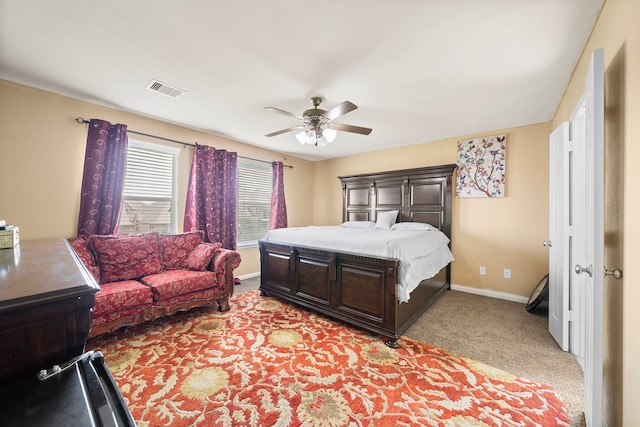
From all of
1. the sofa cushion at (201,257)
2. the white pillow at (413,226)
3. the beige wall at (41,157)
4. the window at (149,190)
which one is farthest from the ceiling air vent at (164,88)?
the white pillow at (413,226)

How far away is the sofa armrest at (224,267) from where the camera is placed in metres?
3.10

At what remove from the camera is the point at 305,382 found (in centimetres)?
187

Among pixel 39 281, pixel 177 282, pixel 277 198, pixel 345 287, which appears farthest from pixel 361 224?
pixel 39 281

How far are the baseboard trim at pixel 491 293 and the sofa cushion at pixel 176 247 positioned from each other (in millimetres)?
3993

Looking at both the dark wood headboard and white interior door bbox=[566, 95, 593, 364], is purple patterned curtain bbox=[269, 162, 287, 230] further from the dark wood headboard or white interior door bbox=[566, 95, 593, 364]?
white interior door bbox=[566, 95, 593, 364]

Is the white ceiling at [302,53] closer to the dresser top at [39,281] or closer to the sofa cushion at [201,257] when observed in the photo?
the dresser top at [39,281]

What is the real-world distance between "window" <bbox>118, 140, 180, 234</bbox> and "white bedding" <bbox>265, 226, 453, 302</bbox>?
1535 millimetres

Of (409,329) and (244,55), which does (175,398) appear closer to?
(409,329)

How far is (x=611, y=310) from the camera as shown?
1372 mm

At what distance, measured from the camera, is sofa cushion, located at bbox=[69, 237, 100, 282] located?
2.58 m

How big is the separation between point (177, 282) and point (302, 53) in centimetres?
254

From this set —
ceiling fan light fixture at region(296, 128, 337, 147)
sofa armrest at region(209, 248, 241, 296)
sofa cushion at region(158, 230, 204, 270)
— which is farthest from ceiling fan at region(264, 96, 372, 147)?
sofa cushion at region(158, 230, 204, 270)

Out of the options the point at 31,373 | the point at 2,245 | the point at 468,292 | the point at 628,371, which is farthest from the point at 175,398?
the point at 468,292

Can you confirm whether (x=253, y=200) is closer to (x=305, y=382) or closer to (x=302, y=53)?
(x=302, y=53)
